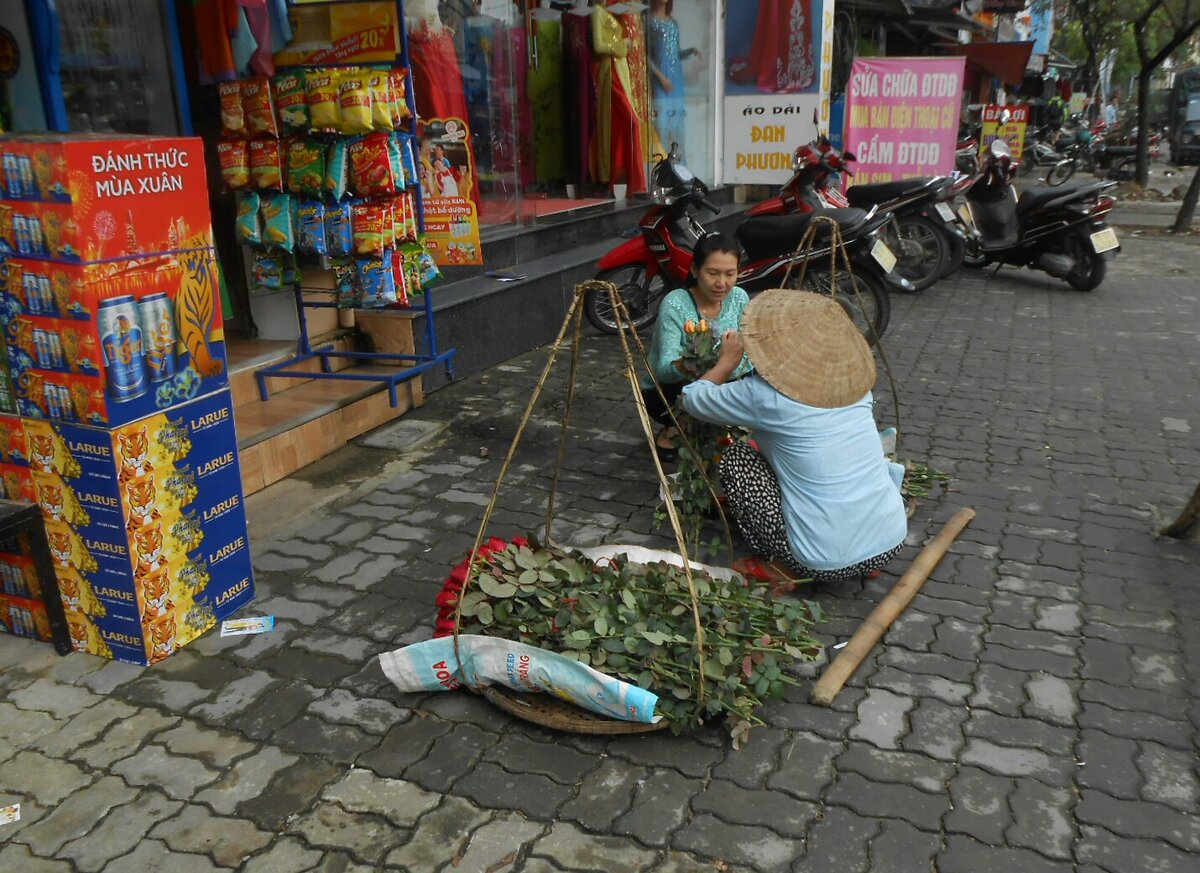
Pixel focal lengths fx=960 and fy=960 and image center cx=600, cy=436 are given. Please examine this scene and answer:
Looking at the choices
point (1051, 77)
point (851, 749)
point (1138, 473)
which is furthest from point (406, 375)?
point (1051, 77)

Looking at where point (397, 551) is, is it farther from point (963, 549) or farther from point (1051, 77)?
point (1051, 77)

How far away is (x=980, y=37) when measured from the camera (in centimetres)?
2655

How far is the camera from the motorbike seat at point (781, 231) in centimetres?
631

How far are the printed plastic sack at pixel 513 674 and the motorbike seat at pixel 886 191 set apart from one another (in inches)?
259

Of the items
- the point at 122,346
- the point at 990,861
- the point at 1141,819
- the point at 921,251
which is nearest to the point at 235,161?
the point at 122,346

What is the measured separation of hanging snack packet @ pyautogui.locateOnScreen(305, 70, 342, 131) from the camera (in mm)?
4594

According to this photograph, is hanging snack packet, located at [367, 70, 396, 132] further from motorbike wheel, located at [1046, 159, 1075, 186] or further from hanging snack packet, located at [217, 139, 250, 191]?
motorbike wheel, located at [1046, 159, 1075, 186]

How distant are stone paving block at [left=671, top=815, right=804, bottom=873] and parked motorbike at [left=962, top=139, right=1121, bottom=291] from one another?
7787mm

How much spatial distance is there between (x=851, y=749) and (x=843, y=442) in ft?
3.50

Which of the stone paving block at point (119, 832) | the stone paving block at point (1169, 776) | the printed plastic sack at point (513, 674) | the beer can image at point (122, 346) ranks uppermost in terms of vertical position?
the beer can image at point (122, 346)

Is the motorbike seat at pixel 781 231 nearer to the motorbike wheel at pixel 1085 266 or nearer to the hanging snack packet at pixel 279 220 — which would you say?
the hanging snack packet at pixel 279 220

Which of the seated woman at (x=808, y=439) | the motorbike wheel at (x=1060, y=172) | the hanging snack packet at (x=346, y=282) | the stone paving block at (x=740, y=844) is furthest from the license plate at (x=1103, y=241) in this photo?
the motorbike wheel at (x=1060, y=172)

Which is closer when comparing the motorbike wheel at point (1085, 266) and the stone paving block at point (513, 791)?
the stone paving block at point (513, 791)

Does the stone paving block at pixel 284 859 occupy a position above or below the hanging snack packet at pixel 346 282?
below
